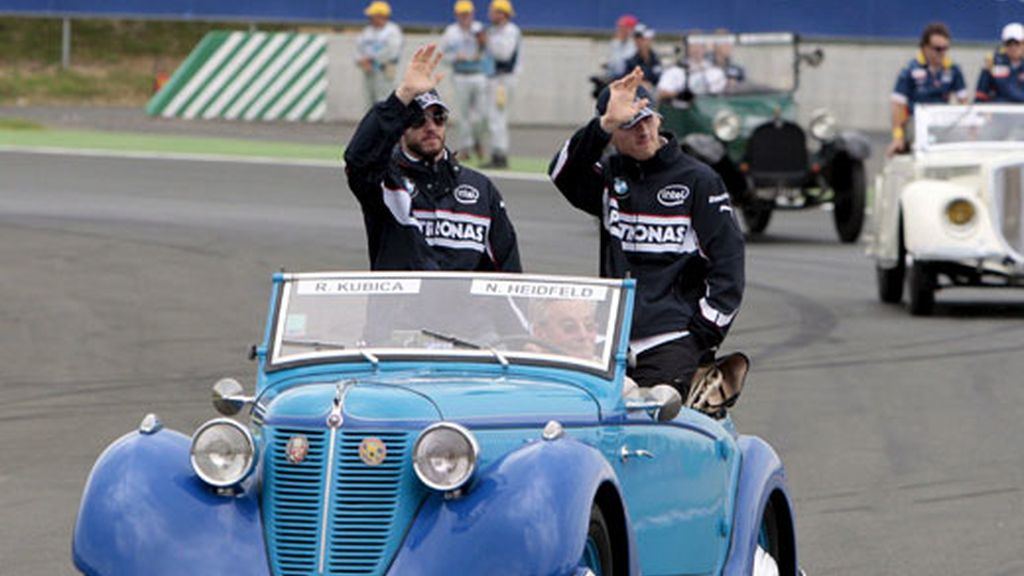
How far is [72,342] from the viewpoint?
14.6 metres

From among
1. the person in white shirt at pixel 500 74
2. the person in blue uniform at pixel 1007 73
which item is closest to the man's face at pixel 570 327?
the person in blue uniform at pixel 1007 73

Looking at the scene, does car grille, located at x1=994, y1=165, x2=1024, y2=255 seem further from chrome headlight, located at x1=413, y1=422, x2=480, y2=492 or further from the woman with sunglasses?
chrome headlight, located at x1=413, y1=422, x2=480, y2=492

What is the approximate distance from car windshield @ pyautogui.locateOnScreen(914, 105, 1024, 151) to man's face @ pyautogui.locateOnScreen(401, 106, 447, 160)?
10157 millimetres

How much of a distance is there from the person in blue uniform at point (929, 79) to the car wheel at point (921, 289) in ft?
12.7

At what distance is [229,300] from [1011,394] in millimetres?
5638

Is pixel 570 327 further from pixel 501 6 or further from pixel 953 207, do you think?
pixel 501 6

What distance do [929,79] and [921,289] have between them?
14.1ft

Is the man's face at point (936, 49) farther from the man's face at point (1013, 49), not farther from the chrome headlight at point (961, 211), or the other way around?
the chrome headlight at point (961, 211)

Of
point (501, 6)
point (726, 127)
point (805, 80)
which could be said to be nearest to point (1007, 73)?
point (726, 127)

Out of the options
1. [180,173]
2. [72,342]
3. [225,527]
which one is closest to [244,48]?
[180,173]

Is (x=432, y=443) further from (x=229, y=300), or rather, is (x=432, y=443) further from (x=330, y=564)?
(x=229, y=300)

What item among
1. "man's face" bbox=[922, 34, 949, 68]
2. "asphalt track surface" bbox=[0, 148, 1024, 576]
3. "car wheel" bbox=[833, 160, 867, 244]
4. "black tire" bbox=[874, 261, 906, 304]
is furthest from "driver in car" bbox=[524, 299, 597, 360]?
"car wheel" bbox=[833, 160, 867, 244]

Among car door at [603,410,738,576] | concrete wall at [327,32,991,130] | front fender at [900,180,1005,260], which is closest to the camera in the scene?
car door at [603,410,738,576]

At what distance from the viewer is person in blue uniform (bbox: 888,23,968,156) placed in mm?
20781
